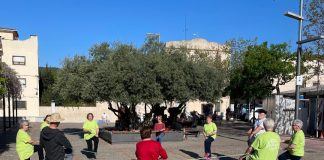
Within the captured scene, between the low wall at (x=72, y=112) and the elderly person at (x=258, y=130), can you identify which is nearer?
the elderly person at (x=258, y=130)

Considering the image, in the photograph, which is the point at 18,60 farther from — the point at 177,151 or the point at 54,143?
the point at 54,143

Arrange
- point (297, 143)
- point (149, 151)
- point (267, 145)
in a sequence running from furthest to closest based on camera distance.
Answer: point (297, 143) < point (267, 145) < point (149, 151)

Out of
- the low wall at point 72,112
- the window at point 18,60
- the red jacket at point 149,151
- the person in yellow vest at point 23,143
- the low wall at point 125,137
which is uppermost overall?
the window at point 18,60

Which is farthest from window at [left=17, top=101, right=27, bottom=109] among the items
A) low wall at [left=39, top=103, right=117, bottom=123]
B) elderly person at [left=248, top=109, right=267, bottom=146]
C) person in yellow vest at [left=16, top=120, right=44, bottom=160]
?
elderly person at [left=248, top=109, right=267, bottom=146]

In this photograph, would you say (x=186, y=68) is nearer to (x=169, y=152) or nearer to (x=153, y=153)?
(x=169, y=152)

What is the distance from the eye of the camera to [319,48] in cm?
1939

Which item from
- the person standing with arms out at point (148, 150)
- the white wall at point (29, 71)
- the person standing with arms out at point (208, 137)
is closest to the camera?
the person standing with arms out at point (148, 150)

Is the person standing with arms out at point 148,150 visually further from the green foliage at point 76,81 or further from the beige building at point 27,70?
the beige building at point 27,70

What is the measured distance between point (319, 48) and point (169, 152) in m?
10.3

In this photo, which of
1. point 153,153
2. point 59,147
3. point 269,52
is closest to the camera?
point 153,153

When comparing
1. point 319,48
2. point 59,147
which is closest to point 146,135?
point 59,147

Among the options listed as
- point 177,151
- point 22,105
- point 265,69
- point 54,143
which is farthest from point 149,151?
point 22,105

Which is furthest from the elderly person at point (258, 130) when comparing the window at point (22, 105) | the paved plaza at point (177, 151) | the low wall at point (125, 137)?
the window at point (22, 105)

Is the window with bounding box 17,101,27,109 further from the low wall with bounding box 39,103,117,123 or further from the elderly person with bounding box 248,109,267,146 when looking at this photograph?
the elderly person with bounding box 248,109,267,146
